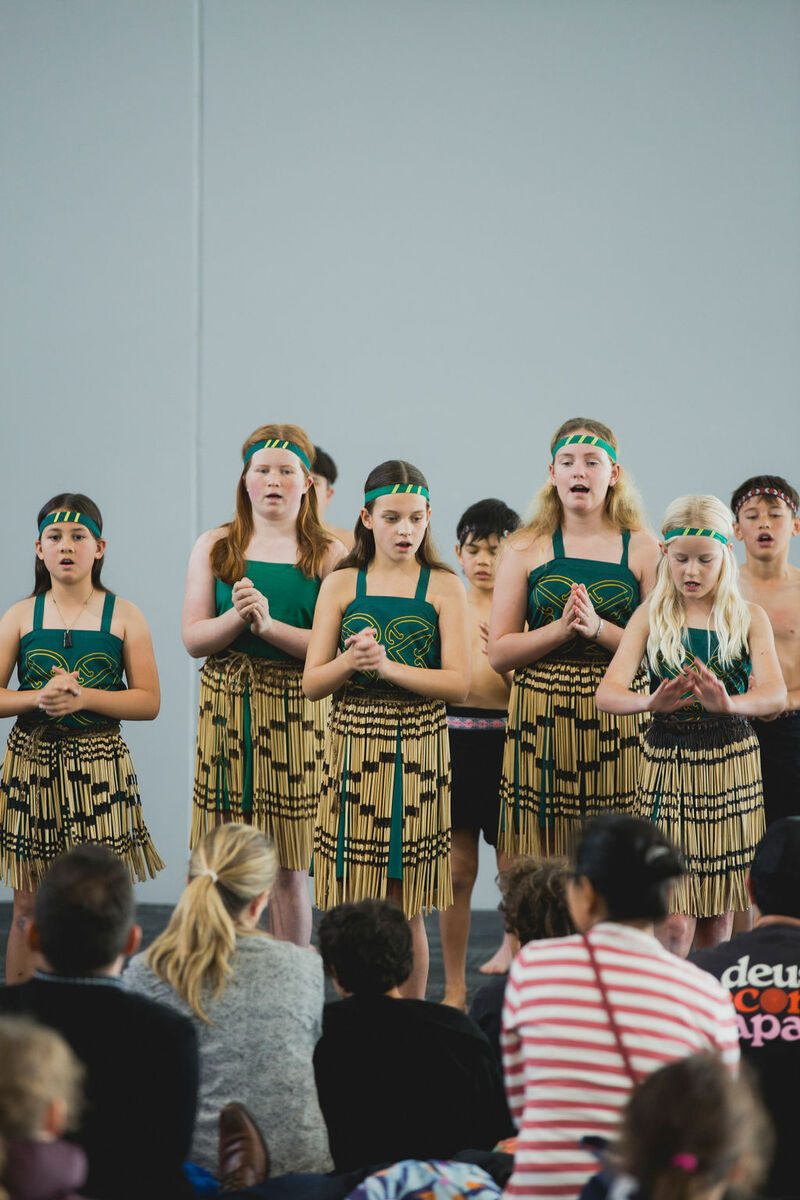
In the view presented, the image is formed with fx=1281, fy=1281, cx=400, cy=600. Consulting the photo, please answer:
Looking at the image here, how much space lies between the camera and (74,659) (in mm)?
3672

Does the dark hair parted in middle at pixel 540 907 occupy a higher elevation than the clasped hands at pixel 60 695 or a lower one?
lower

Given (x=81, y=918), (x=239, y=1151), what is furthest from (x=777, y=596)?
(x=81, y=918)

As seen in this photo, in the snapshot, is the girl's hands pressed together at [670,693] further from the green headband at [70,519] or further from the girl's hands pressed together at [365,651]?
the green headband at [70,519]

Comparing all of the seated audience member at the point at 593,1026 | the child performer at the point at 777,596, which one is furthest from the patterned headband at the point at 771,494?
the seated audience member at the point at 593,1026

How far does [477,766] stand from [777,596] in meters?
1.07

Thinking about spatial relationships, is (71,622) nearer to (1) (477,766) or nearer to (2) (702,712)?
(1) (477,766)

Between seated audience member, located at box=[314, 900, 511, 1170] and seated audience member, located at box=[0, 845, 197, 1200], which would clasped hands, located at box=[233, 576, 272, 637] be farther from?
seated audience member, located at box=[0, 845, 197, 1200]

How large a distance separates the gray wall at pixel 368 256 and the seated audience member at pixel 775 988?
360cm

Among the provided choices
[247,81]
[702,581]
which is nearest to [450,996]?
[702,581]

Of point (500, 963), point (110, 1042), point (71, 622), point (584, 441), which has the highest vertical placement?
point (584, 441)

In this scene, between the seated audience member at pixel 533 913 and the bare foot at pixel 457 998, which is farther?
the bare foot at pixel 457 998

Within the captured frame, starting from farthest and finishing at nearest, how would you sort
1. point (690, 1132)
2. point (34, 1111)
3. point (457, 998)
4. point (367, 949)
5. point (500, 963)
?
point (500, 963) < point (457, 998) < point (367, 949) < point (34, 1111) < point (690, 1132)

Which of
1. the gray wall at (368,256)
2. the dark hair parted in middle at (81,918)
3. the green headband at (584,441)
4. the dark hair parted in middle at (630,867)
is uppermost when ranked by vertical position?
the gray wall at (368,256)

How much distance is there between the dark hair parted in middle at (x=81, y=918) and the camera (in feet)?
6.32
